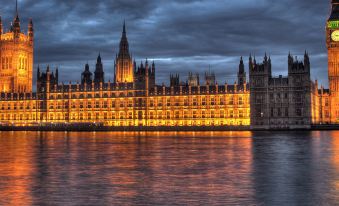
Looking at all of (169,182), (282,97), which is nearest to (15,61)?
(282,97)

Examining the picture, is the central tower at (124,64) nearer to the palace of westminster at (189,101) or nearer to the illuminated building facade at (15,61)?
the palace of westminster at (189,101)

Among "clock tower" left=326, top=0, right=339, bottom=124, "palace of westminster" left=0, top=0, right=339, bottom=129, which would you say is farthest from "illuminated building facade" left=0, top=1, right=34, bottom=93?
"clock tower" left=326, top=0, right=339, bottom=124

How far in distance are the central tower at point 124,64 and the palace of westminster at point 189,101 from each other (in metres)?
20.5

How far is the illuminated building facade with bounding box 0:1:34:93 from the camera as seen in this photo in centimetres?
15338

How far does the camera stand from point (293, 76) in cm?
11050

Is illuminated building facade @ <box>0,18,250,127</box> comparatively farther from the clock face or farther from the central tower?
the clock face

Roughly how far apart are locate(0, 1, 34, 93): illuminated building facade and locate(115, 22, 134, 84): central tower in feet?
101

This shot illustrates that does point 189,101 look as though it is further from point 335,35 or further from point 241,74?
point 335,35

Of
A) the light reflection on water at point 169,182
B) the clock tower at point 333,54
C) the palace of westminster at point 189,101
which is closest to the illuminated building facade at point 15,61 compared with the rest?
the palace of westminster at point 189,101

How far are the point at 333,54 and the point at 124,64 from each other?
66.1 m

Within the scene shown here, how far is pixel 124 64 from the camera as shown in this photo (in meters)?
156

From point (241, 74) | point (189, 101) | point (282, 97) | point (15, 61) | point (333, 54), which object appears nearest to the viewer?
point (282, 97)

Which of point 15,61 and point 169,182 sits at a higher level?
point 15,61

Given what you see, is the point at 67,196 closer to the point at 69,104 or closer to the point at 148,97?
the point at 148,97
